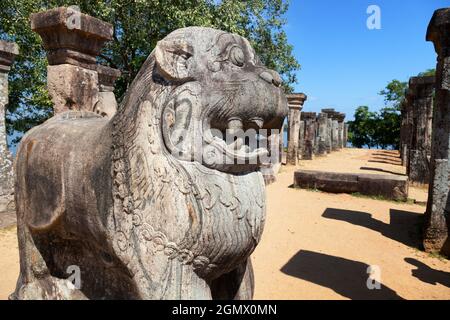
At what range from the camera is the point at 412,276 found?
13.9 feet

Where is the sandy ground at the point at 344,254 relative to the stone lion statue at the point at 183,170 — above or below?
below

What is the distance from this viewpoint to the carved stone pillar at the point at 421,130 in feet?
33.6

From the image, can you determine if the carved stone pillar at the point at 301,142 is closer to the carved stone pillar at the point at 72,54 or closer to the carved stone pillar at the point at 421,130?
the carved stone pillar at the point at 421,130

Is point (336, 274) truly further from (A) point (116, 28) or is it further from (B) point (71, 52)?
(A) point (116, 28)

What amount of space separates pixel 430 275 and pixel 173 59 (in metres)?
4.26

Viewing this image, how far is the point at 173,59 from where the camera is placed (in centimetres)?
161

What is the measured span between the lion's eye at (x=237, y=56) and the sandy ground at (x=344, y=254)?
103 inches

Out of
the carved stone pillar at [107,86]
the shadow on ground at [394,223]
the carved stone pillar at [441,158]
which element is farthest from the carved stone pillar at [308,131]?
the carved stone pillar at [441,158]

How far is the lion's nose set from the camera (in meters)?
1.71

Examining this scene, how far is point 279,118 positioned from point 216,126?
1.06 feet

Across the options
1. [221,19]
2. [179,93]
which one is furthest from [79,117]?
[221,19]

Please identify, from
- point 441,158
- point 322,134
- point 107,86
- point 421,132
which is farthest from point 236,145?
point 322,134

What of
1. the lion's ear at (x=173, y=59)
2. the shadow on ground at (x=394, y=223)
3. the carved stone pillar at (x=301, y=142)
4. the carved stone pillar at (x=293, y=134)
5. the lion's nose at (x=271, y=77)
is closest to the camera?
the lion's ear at (x=173, y=59)

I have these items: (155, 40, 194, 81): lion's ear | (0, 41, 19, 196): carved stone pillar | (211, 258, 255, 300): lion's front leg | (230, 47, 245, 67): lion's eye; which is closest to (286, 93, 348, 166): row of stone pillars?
(0, 41, 19, 196): carved stone pillar
